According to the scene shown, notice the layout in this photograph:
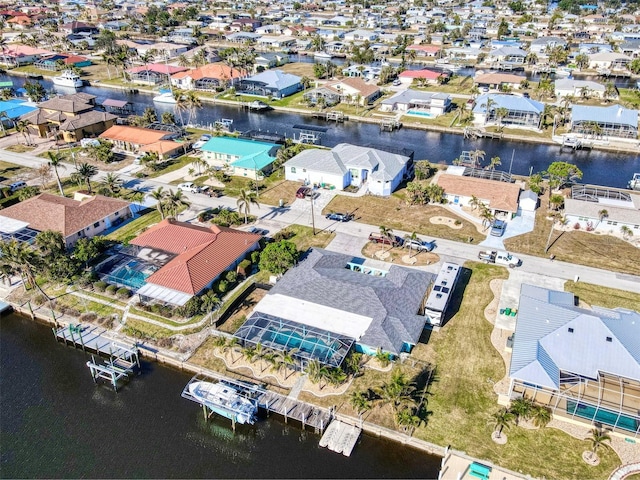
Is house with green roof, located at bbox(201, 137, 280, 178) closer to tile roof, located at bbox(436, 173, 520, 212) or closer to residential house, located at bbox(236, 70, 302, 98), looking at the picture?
tile roof, located at bbox(436, 173, 520, 212)

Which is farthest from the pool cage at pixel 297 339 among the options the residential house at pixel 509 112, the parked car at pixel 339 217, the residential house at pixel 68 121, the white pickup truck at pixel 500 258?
the residential house at pixel 509 112

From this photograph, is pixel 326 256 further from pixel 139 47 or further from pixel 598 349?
pixel 139 47

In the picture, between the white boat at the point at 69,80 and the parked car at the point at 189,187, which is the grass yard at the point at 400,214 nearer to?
the parked car at the point at 189,187

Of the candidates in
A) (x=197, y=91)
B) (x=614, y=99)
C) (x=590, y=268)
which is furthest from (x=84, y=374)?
(x=614, y=99)

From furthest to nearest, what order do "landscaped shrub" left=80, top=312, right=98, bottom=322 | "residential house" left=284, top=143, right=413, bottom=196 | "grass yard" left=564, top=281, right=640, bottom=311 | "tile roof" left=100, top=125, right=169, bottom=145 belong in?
"tile roof" left=100, top=125, right=169, bottom=145
"residential house" left=284, top=143, right=413, bottom=196
"grass yard" left=564, top=281, right=640, bottom=311
"landscaped shrub" left=80, top=312, right=98, bottom=322

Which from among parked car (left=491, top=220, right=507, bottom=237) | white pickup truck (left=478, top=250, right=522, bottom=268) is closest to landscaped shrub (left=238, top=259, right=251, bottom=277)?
white pickup truck (left=478, top=250, right=522, bottom=268)
